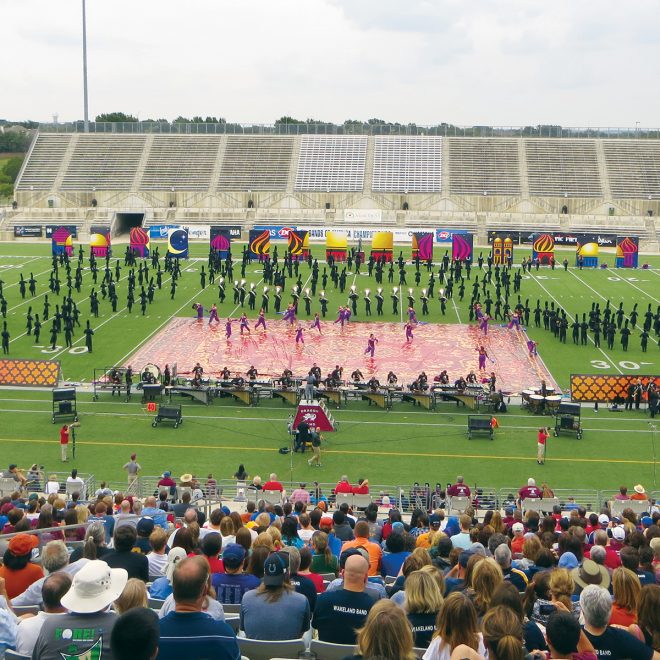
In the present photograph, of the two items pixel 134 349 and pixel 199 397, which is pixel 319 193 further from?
pixel 199 397

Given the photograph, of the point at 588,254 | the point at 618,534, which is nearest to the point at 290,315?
the point at 588,254

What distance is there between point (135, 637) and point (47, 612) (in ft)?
5.05

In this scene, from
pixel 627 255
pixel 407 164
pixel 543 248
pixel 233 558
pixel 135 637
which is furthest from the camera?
pixel 407 164

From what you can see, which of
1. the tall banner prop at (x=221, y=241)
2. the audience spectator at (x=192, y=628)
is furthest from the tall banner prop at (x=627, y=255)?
the audience spectator at (x=192, y=628)

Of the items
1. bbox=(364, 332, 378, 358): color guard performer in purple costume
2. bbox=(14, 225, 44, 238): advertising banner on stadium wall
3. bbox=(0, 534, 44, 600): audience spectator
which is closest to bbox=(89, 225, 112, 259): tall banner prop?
bbox=(14, 225, 44, 238): advertising banner on stadium wall

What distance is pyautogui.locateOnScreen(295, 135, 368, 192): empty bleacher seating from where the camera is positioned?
77.7 m

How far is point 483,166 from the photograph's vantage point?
79375 mm

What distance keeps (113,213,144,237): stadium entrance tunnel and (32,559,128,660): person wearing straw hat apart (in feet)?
213

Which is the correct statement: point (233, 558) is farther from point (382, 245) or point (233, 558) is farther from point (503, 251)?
point (503, 251)

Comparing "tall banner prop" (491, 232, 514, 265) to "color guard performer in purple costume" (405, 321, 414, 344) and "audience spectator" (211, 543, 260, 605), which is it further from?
"audience spectator" (211, 543, 260, 605)

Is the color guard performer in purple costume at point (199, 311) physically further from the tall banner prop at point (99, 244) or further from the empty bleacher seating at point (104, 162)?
the empty bleacher seating at point (104, 162)

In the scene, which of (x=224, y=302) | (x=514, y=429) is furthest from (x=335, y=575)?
(x=224, y=302)

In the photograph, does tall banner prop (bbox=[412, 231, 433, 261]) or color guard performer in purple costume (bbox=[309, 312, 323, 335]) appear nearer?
color guard performer in purple costume (bbox=[309, 312, 323, 335])

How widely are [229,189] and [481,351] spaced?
50.1 meters
